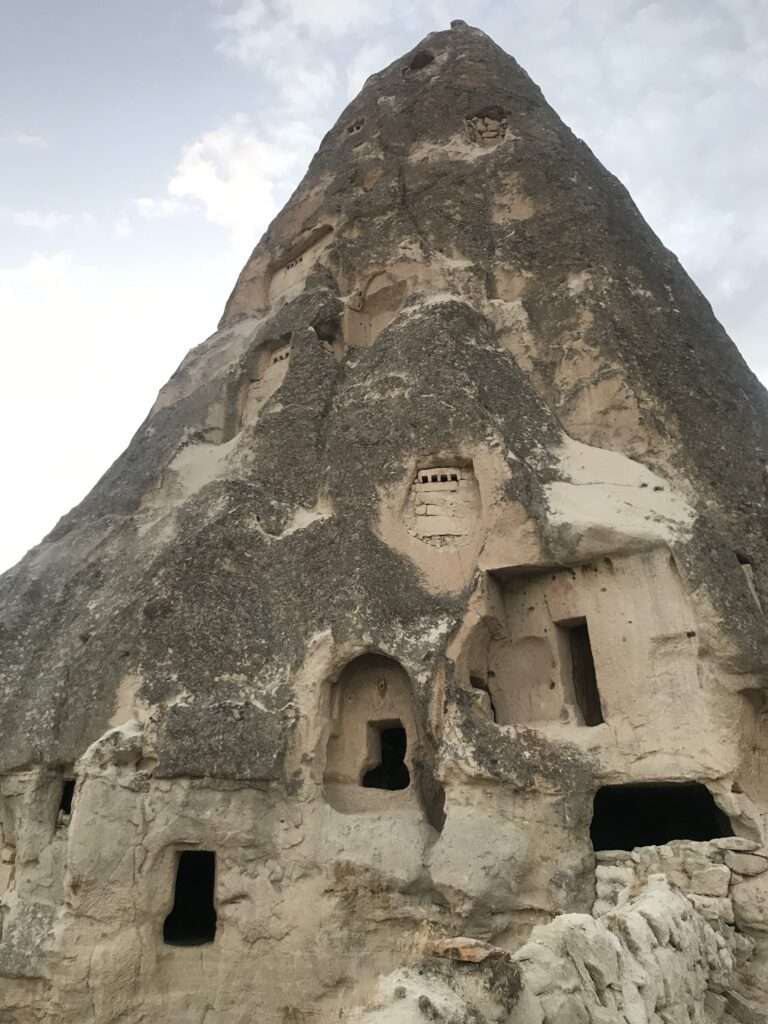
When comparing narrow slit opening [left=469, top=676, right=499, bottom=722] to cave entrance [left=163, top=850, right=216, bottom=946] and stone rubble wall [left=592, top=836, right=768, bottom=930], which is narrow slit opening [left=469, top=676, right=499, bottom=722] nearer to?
stone rubble wall [left=592, top=836, right=768, bottom=930]

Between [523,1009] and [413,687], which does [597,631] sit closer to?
[413,687]

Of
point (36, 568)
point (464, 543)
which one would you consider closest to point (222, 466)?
point (36, 568)

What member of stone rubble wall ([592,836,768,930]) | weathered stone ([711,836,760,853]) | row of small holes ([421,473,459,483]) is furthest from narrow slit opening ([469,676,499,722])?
weathered stone ([711,836,760,853])

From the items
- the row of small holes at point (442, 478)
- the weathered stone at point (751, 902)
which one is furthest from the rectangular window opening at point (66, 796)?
the weathered stone at point (751, 902)

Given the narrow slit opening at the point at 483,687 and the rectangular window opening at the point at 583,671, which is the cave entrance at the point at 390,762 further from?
the rectangular window opening at the point at 583,671

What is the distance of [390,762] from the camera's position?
368 inches

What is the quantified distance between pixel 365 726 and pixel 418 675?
113 cm

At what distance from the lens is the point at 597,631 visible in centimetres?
821

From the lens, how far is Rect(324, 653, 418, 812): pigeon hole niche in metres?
8.24

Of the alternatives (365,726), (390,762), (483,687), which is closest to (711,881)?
(483,687)

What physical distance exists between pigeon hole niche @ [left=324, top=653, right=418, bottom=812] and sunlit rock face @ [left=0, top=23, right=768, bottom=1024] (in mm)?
36

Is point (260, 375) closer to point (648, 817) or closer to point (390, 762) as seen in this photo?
point (390, 762)

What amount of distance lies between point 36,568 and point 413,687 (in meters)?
6.09

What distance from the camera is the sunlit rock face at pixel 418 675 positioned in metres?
7.17
